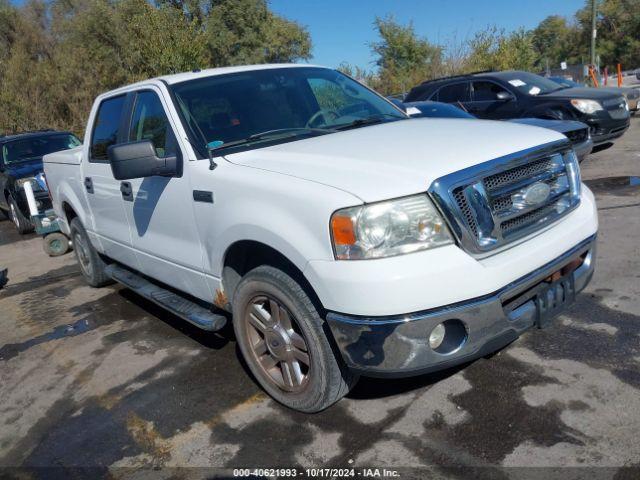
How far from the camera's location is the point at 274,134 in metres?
3.67

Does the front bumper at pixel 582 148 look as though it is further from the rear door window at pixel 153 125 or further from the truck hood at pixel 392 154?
the rear door window at pixel 153 125

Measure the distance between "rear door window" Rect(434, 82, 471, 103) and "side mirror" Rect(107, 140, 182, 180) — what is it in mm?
9221

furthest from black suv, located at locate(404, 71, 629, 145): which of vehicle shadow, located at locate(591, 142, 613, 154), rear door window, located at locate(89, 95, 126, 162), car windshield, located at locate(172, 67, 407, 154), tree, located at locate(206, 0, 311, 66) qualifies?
tree, located at locate(206, 0, 311, 66)

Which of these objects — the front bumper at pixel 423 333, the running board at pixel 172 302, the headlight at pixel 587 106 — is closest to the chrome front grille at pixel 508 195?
the front bumper at pixel 423 333

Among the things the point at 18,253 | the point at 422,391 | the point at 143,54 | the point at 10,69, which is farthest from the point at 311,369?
the point at 10,69

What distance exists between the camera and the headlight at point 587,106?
9766mm

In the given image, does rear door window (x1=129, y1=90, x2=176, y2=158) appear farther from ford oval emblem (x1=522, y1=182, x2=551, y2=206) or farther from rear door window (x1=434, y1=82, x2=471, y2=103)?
rear door window (x1=434, y1=82, x2=471, y2=103)

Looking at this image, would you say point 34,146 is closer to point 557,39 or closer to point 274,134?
point 274,134

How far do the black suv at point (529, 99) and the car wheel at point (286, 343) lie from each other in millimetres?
8452

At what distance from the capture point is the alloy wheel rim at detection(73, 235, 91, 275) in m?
6.08

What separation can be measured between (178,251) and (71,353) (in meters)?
1.57

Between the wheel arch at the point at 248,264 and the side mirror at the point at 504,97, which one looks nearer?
the wheel arch at the point at 248,264

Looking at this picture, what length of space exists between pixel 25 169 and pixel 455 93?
8.38m

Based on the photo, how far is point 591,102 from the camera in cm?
981
